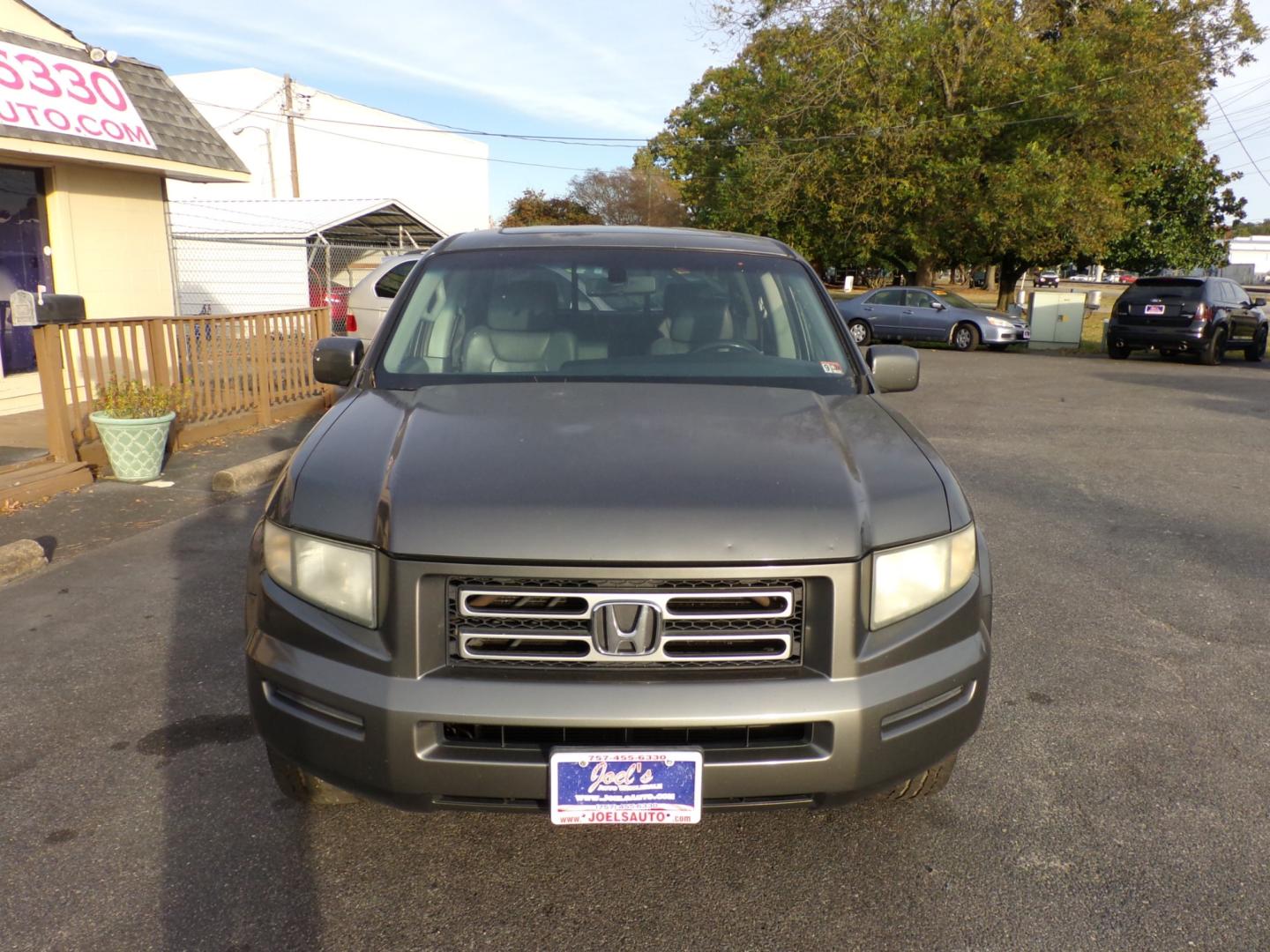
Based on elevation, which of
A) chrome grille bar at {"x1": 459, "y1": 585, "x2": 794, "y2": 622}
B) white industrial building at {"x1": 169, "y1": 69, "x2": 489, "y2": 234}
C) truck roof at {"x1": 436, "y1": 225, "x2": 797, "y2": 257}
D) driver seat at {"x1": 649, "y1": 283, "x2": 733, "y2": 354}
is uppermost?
white industrial building at {"x1": 169, "y1": 69, "x2": 489, "y2": 234}

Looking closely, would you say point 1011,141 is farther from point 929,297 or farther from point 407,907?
point 407,907

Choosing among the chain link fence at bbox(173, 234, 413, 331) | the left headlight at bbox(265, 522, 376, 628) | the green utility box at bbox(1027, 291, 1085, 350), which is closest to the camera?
the left headlight at bbox(265, 522, 376, 628)

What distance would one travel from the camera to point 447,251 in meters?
4.13

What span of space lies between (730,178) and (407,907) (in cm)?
3041

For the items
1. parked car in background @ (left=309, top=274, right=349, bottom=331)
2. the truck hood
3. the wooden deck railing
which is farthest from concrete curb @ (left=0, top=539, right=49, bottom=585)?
parked car in background @ (left=309, top=274, right=349, bottom=331)

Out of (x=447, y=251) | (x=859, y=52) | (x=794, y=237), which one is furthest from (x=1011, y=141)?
(x=447, y=251)

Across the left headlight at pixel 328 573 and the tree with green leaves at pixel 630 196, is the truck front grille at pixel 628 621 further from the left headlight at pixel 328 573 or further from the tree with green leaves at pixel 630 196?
the tree with green leaves at pixel 630 196

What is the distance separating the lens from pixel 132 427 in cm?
752

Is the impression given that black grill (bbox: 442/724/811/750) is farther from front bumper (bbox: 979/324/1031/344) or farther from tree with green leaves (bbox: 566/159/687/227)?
tree with green leaves (bbox: 566/159/687/227)

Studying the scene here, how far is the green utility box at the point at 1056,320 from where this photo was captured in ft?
78.6

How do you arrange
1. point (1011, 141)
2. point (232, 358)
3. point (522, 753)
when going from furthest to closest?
point (1011, 141) → point (232, 358) → point (522, 753)

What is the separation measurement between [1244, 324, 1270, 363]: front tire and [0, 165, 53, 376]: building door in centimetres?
2064

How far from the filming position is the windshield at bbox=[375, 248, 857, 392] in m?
3.62

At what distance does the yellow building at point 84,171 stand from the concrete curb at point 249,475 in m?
3.70
